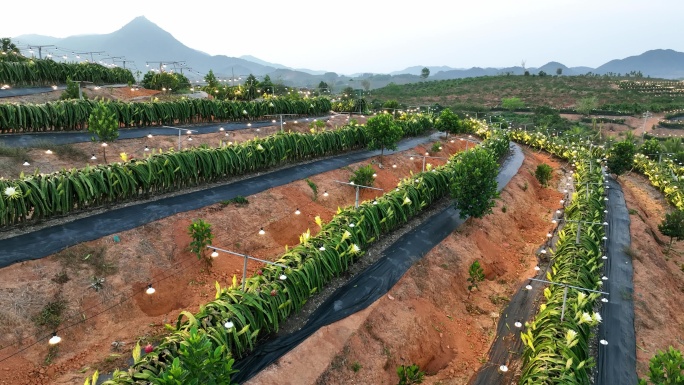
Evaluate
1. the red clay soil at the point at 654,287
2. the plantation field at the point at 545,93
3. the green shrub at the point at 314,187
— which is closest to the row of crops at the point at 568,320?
the red clay soil at the point at 654,287

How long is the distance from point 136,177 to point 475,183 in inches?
535

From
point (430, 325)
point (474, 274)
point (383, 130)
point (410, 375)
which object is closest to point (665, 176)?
point (383, 130)

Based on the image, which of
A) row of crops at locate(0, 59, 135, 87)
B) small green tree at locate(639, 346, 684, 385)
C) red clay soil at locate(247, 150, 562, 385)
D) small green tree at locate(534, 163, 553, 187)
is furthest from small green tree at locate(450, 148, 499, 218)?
row of crops at locate(0, 59, 135, 87)

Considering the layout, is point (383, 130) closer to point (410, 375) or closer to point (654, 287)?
point (654, 287)

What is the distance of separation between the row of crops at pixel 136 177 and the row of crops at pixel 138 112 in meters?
7.00

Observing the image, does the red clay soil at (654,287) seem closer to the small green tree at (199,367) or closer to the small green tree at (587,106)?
the small green tree at (199,367)

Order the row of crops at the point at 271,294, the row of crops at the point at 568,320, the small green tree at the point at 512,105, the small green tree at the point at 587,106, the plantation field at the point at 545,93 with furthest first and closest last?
the plantation field at the point at 545,93, the small green tree at the point at 512,105, the small green tree at the point at 587,106, the row of crops at the point at 568,320, the row of crops at the point at 271,294

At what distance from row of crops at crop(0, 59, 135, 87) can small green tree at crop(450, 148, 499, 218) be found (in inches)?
1024

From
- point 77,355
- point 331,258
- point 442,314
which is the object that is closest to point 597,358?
point 442,314

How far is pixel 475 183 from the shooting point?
52.6ft

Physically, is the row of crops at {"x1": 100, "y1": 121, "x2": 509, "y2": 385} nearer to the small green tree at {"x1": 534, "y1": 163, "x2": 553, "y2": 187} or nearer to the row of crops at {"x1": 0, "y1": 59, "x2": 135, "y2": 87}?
the small green tree at {"x1": 534, "y1": 163, "x2": 553, "y2": 187}

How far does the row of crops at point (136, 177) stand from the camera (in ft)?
37.4

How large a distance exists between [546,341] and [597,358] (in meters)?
2.55

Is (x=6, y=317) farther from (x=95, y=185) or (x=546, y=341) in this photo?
(x=546, y=341)
